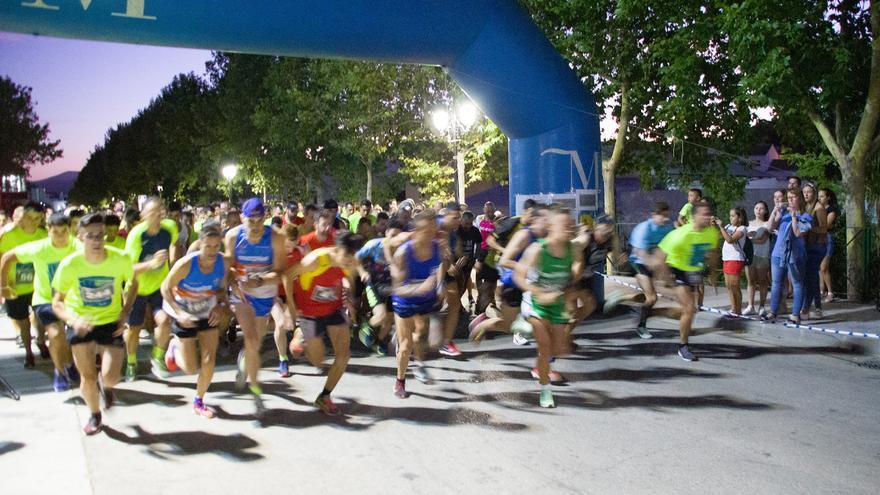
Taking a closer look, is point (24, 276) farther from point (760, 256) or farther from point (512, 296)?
point (760, 256)

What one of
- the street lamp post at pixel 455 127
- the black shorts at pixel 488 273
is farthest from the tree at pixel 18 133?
the black shorts at pixel 488 273

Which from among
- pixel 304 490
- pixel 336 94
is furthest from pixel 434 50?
pixel 336 94

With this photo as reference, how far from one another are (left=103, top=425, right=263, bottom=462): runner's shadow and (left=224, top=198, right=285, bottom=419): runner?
36.4 inches

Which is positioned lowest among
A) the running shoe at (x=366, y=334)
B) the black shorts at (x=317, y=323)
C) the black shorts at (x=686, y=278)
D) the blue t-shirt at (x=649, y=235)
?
the running shoe at (x=366, y=334)

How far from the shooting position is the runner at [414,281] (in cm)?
698

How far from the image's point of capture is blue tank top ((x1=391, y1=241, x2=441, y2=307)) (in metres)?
6.99

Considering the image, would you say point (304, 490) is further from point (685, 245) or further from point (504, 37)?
point (504, 37)

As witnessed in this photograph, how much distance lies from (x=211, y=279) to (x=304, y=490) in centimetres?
235

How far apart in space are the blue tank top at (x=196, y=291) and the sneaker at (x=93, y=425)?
99cm

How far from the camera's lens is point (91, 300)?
578 centimetres

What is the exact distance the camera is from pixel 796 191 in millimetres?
10602

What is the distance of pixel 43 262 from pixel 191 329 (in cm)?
176

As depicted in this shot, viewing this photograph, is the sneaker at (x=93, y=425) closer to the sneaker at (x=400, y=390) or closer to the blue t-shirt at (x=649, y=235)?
the sneaker at (x=400, y=390)

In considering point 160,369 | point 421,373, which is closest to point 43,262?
point 160,369
